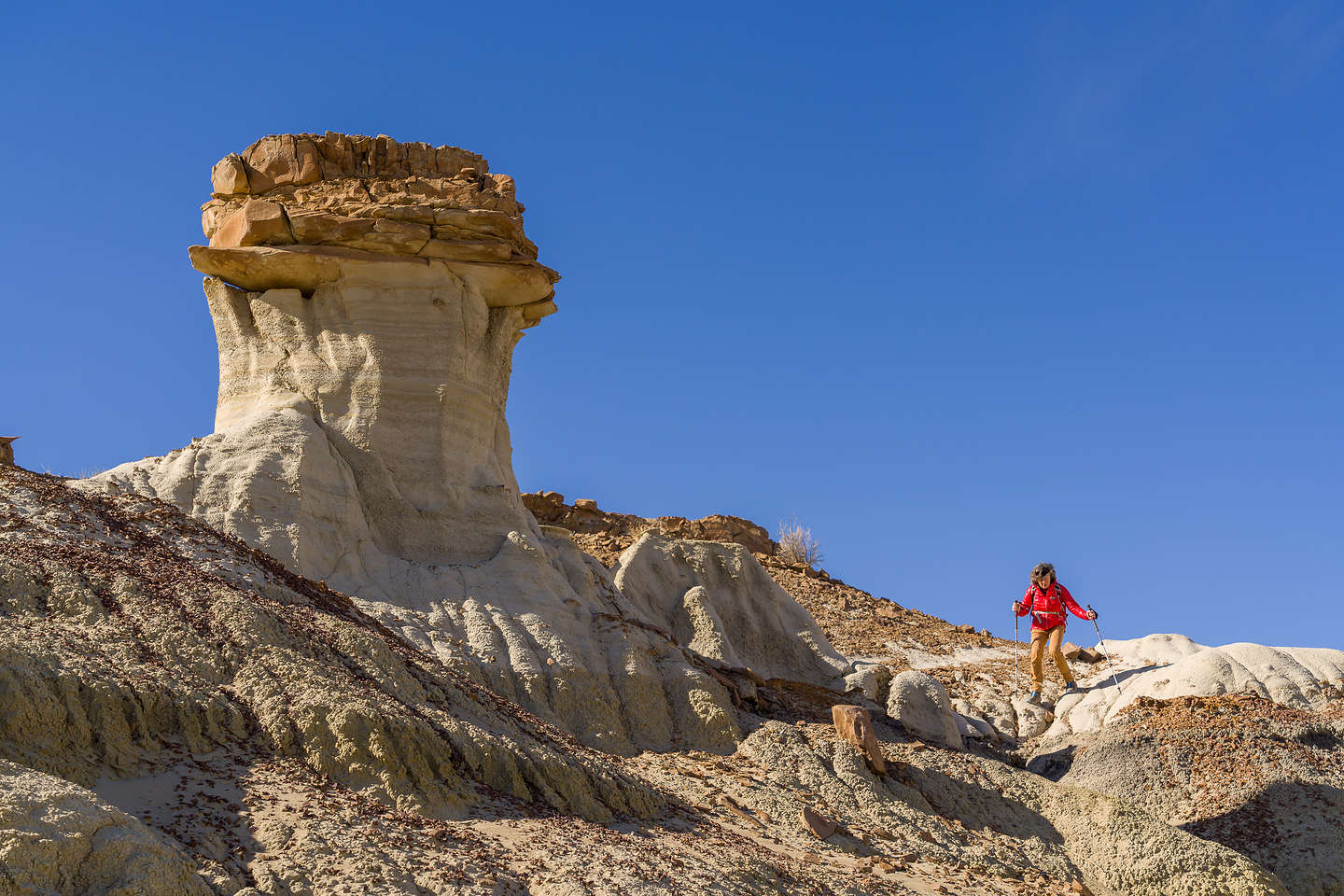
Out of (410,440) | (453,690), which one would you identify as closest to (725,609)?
(410,440)

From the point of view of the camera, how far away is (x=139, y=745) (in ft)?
30.8

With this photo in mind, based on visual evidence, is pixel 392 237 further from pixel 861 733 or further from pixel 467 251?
pixel 861 733

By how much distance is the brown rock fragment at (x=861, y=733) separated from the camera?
48.3 feet

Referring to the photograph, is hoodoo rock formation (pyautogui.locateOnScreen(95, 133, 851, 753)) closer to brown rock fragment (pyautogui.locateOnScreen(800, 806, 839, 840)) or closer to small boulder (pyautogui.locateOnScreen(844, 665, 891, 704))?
small boulder (pyautogui.locateOnScreen(844, 665, 891, 704))

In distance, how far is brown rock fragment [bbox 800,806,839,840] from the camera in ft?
42.2

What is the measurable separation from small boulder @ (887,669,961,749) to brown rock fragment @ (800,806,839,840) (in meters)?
3.91

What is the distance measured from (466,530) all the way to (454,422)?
149 cm

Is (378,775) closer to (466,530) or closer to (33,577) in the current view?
(33,577)

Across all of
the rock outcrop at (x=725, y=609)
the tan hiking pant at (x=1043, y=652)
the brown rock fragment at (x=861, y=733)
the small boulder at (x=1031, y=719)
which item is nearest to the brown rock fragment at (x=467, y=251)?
the rock outcrop at (x=725, y=609)

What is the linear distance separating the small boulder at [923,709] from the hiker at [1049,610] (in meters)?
1.94

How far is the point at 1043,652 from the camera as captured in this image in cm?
1928

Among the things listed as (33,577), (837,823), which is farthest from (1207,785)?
(33,577)

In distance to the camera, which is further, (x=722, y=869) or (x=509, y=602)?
(x=509, y=602)

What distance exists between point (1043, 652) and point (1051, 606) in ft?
3.81
